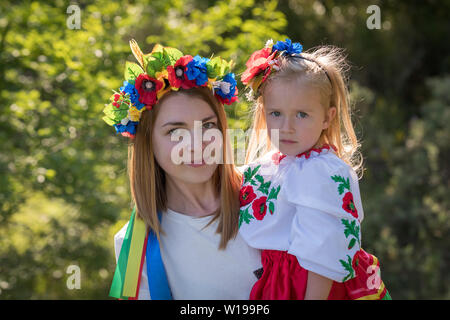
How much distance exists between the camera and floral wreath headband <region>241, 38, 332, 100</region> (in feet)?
7.13

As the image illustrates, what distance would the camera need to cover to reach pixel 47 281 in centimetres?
507

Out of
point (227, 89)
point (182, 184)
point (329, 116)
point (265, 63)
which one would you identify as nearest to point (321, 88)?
point (329, 116)

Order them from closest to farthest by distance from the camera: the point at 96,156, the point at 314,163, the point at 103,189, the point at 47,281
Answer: the point at 314,163
the point at 96,156
the point at 103,189
the point at 47,281

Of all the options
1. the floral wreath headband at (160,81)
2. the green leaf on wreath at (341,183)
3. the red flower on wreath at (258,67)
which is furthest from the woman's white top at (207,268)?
the red flower on wreath at (258,67)

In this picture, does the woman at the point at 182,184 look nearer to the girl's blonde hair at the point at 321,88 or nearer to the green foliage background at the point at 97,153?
the girl's blonde hair at the point at 321,88

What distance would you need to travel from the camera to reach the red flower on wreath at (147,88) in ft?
7.07

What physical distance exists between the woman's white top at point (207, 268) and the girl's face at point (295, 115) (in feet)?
1.59

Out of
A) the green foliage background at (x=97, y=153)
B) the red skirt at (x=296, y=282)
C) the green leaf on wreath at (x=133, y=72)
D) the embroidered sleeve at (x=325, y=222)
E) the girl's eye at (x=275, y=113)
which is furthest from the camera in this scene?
the green foliage background at (x=97, y=153)

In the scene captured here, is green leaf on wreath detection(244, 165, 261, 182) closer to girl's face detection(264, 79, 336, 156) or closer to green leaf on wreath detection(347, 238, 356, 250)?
girl's face detection(264, 79, 336, 156)

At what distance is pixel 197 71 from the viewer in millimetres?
2146
